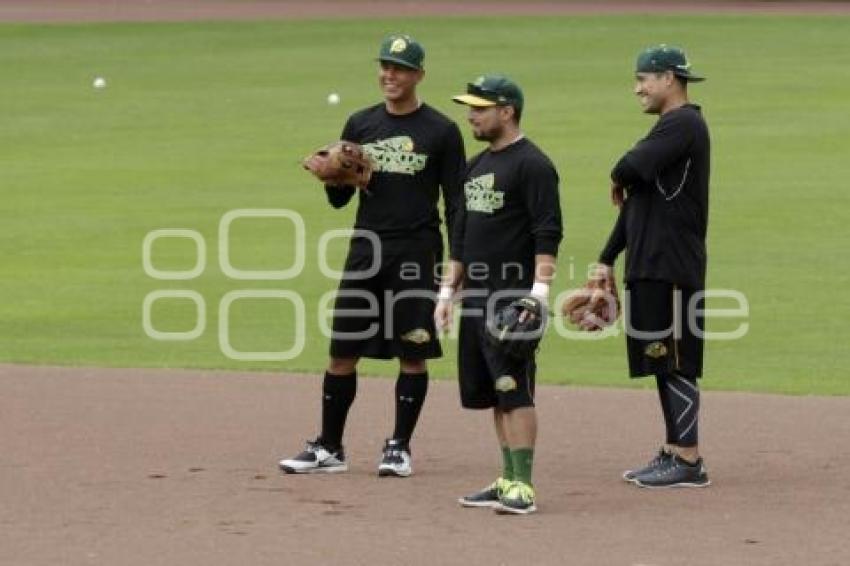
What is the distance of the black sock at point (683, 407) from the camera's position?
10.3 metres

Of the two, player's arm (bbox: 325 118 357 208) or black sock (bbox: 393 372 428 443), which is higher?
player's arm (bbox: 325 118 357 208)

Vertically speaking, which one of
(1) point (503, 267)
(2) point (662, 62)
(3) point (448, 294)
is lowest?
(3) point (448, 294)

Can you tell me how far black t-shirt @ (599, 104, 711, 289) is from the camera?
10180 mm

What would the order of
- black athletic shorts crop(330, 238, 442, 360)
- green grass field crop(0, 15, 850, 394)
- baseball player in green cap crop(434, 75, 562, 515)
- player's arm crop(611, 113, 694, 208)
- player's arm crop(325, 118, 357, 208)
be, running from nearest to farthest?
baseball player in green cap crop(434, 75, 562, 515) → player's arm crop(611, 113, 694, 208) → black athletic shorts crop(330, 238, 442, 360) → player's arm crop(325, 118, 357, 208) → green grass field crop(0, 15, 850, 394)

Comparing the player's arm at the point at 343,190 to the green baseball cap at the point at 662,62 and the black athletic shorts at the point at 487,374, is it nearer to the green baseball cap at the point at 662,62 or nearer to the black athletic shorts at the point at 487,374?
the black athletic shorts at the point at 487,374

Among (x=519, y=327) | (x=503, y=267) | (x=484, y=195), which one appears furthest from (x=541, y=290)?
(x=484, y=195)

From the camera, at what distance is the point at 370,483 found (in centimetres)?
1054

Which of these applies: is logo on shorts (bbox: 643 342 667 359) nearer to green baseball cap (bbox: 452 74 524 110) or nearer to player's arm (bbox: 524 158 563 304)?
player's arm (bbox: 524 158 563 304)

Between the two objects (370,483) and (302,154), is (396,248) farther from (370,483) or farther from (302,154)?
(302,154)

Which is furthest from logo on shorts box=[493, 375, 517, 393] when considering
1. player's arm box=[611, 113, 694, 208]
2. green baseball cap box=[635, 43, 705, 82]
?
green baseball cap box=[635, 43, 705, 82]

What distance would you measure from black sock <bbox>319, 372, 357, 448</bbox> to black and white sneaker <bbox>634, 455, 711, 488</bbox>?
1460 millimetres

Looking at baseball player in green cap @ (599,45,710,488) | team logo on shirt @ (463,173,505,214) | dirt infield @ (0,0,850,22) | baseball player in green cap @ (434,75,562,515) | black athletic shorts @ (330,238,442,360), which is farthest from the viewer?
dirt infield @ (0,0,850,22)

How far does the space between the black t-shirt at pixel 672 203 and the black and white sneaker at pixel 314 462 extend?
5.50 ft

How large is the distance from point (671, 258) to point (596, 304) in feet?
1.32
